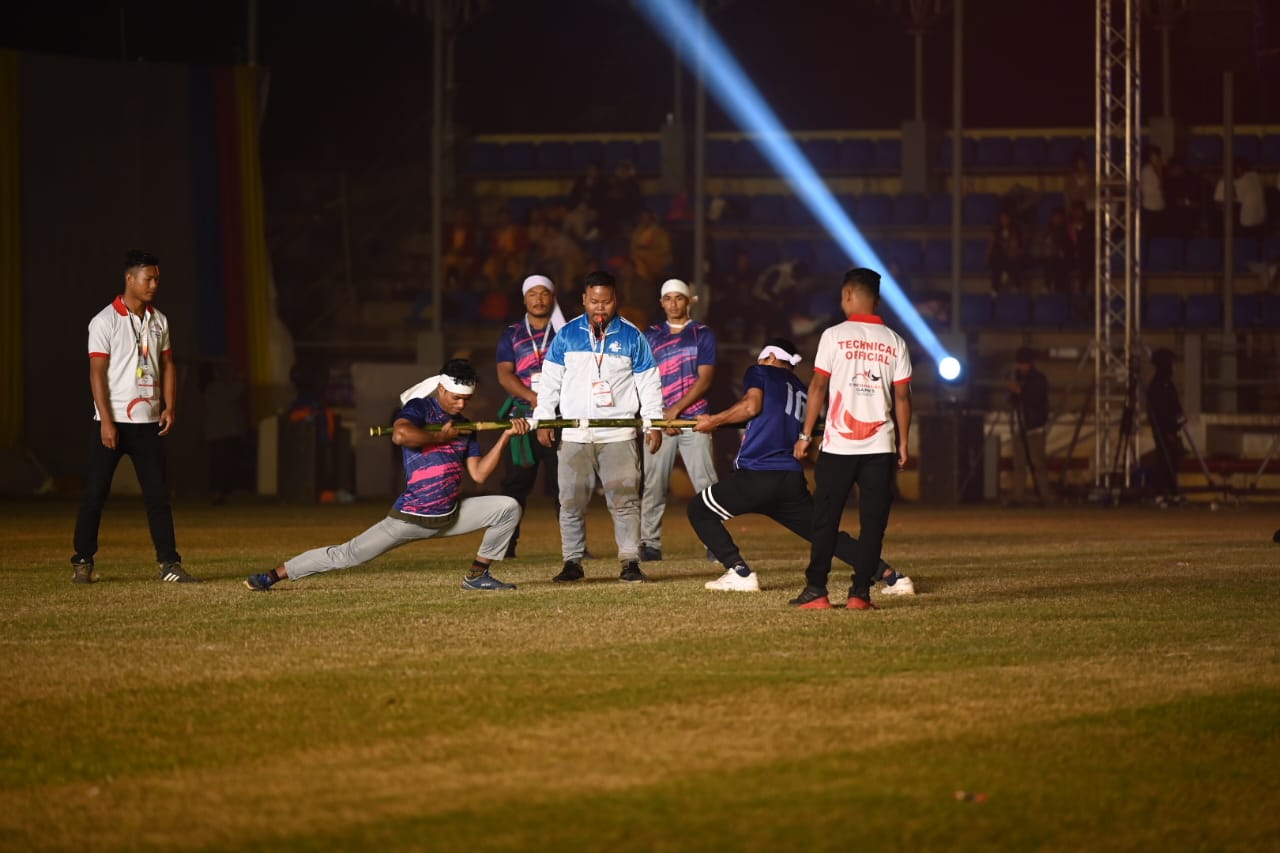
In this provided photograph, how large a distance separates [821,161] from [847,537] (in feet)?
73.2

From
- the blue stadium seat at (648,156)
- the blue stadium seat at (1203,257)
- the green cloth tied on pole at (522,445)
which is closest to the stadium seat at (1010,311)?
the blue stadium seat at (1203,257)

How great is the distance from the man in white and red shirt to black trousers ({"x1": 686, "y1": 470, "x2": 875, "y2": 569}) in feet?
2.31

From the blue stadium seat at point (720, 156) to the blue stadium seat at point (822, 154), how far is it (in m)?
1.33

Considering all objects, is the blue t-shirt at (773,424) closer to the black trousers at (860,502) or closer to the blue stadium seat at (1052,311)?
the black trousers at (860,502)

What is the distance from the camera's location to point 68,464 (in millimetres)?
24547

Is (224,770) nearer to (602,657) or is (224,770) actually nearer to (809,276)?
(602,657)

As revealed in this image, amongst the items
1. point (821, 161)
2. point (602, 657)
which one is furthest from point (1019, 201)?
point (602, 657)

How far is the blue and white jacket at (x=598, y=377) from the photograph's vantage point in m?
10.9

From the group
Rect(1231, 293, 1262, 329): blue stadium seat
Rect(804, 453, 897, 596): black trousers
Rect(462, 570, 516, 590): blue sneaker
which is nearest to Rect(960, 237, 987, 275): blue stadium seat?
Rect(1231, 293, 1262, 329): blue stadium seat

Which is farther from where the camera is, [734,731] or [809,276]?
[809,276]

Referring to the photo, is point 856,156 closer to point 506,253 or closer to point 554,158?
point 554,158

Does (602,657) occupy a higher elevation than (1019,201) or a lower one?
lower

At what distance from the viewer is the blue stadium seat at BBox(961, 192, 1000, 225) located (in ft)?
98.1

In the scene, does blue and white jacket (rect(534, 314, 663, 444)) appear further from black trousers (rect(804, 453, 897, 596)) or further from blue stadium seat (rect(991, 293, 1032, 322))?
blue stadium seat (rect(991, 293, 1032, 322))
